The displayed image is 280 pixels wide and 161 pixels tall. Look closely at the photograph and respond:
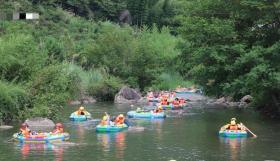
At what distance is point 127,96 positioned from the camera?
55.9 m

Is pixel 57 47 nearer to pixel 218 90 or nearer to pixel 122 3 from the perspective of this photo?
pixel 218 90

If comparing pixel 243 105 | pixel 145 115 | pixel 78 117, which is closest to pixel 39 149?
pixel 78 117

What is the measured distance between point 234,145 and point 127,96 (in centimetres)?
2556

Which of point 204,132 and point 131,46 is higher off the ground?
point 131,46

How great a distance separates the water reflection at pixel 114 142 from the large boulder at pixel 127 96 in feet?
66.8

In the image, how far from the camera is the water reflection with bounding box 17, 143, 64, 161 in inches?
1083

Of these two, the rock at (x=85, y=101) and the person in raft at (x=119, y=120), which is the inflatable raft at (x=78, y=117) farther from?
the rock at (x=85, y=101)

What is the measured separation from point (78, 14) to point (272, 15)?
56487 millimetres

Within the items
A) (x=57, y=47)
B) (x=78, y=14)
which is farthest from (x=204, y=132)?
(x=78, y=14)

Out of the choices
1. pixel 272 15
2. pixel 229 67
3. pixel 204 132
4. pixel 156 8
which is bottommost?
pixel 204 132

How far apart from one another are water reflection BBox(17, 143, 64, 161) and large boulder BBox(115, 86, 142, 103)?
81.7 ft

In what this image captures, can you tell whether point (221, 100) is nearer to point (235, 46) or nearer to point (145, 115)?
point (145, 115)

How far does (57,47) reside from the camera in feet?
214

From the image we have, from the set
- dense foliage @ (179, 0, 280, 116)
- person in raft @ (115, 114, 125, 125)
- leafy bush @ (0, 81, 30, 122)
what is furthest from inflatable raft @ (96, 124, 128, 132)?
dense foliage @ (179, 0, 280, 116)
